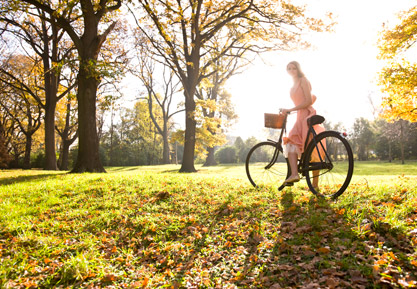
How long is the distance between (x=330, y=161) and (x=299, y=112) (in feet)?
3.49

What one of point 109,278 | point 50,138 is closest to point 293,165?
point 109,278

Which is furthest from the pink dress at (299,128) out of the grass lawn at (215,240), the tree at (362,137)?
the tree at (362,137)

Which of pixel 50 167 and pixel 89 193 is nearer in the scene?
pixel 89 193

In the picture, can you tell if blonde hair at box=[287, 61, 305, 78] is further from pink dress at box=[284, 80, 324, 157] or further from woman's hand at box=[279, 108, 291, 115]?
woman's hand at box=[279, 108, 291, 115]

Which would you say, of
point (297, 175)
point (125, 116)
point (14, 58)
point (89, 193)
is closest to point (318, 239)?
point (297, 175)

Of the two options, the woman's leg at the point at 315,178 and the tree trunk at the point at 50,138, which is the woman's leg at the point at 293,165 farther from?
the tree trunk at the point at 50,138

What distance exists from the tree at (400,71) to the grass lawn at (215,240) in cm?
771

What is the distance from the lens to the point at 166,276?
2.89 m

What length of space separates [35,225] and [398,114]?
13.4 metres

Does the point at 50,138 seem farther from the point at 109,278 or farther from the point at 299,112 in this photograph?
the point at 299,112

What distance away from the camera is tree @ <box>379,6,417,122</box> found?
9.77 meters

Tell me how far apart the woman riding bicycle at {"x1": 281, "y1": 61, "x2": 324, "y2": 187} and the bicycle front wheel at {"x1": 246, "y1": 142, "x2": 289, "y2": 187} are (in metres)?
0.64

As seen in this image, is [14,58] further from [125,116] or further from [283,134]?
[283,134]

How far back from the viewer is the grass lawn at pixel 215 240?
256 cm
